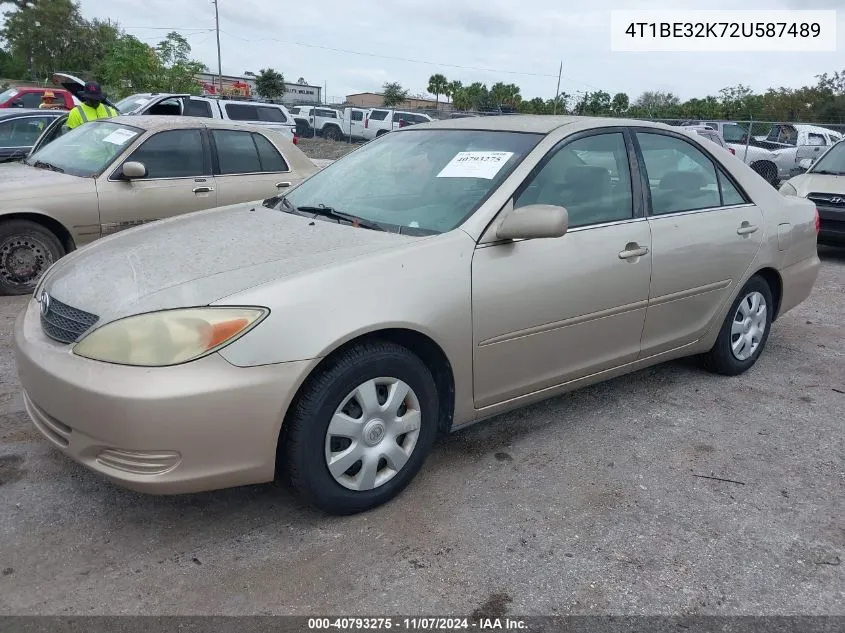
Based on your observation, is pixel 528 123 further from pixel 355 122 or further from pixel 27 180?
pixel 355 122

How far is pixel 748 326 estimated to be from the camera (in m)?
4.45

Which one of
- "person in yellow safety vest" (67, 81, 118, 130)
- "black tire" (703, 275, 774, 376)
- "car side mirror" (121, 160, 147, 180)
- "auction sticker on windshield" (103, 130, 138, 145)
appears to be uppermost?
"person in yellow safety vest" (67, 81, 118, 130)

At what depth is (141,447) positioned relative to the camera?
2355 millimetres

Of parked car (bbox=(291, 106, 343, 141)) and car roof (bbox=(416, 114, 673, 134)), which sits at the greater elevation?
parked car (bbox=(291, 106, 343, 141))

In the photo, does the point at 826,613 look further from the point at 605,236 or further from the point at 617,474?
the point at 605,236

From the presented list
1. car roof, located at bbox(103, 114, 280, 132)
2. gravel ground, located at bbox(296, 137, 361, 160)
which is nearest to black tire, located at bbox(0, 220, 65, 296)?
car roof, located at bbox(103, 114, 280, 132)

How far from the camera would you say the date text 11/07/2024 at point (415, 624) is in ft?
7.30

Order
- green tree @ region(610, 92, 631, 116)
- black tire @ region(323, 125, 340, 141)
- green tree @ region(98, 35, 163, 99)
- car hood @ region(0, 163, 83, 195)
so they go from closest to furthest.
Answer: car hood @ region(0, 163, 83, 195), green tree @ region(98, 35, 163, 99), black tire @ region(323, 125, 340, 141), green tree @ region(610, 92, 631, 116)

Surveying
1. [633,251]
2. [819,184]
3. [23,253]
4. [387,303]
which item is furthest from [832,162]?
[23,253]

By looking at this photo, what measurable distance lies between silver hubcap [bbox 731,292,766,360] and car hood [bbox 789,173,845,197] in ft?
15.4

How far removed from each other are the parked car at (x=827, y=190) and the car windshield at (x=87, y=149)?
6.91 m

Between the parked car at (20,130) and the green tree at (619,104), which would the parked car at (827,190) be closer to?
the parked car at (20,130)

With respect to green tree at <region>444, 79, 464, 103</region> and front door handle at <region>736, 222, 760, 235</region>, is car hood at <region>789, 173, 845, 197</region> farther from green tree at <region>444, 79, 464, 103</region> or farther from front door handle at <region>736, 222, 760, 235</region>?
green tree at <region>444, 79, 464, 103</region>

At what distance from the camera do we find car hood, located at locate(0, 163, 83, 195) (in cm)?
561
